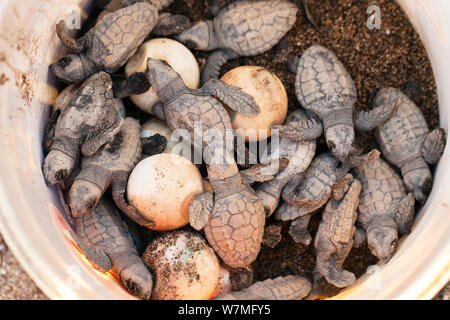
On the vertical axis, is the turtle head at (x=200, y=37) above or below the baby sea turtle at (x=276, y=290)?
above

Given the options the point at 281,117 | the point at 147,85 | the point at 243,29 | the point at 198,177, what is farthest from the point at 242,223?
the point at 243,29

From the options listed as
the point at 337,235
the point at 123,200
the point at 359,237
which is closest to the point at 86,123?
the point at 123,200

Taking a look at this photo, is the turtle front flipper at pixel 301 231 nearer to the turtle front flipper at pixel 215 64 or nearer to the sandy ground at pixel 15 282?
the turtle front flipper at pixel 215 64

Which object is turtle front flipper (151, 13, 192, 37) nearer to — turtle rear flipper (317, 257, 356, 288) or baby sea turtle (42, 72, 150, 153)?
baby sea turtle (42, 72, 150, 153)

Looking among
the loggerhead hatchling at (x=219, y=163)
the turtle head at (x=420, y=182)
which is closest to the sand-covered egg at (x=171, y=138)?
the loggerhead hatchling at (x=219, y=163)

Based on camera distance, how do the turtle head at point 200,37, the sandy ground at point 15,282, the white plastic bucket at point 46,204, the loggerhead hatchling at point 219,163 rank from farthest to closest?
the turtle head at point 200,37, the loggerhead hatchling at point 219,163, the sandy ground at point 15,282, the white plastic bucket at point 46,204

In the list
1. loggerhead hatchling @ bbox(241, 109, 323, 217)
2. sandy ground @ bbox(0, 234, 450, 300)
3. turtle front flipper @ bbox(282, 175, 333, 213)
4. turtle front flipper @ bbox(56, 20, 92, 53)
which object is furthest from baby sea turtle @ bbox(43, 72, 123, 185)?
turtle front flipper @ bbox(282, 175, 333, 213)

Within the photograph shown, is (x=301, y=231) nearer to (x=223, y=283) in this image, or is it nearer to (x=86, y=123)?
(x=223, y=283)
